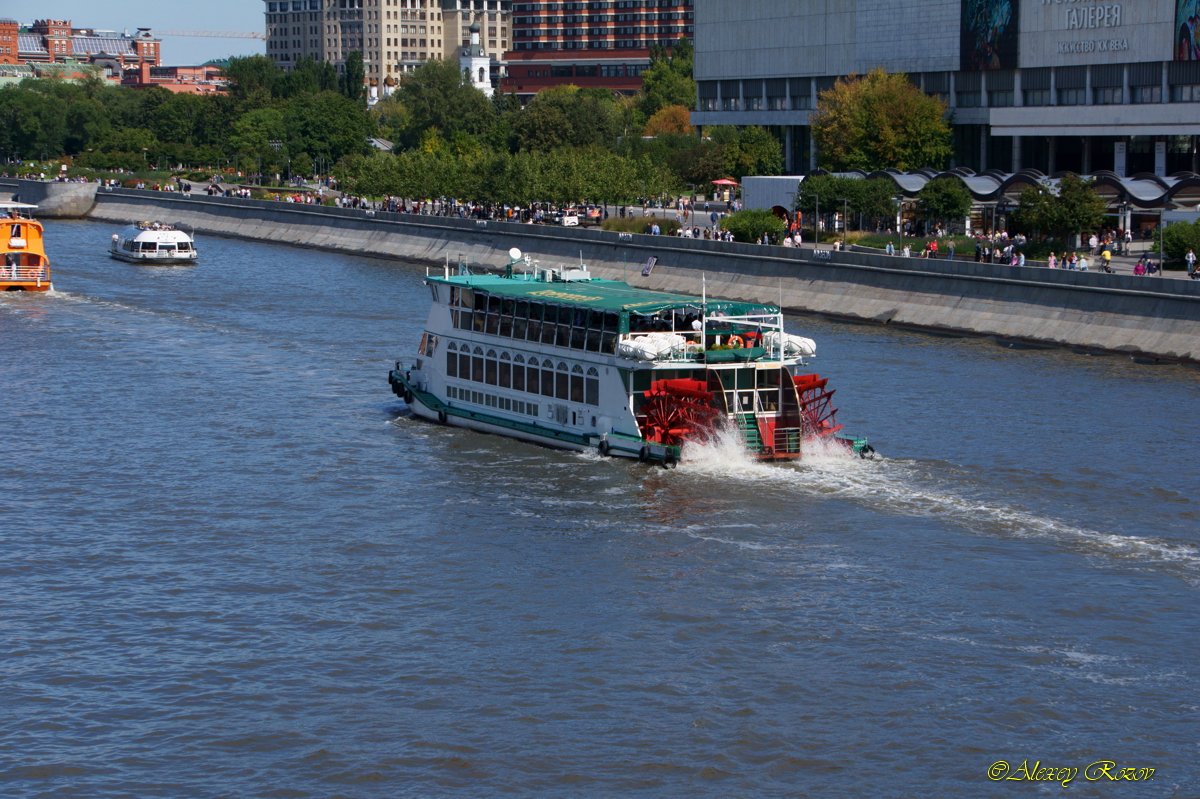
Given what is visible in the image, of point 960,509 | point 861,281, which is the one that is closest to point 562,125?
point 861,281

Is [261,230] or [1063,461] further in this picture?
[261,230]

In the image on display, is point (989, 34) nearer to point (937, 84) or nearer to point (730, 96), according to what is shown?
point (937, 84)

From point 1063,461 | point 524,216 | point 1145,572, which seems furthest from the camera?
point 524,216

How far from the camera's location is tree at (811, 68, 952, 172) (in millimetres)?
127250

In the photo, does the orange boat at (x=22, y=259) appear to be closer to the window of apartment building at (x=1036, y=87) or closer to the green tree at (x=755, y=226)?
the green tree at (x=755, y=226)

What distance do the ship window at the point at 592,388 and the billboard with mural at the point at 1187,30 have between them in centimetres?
7465

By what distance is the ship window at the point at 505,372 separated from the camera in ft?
176

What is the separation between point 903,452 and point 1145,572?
1244 cm

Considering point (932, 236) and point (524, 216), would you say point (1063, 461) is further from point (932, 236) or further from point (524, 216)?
point (524, 216)

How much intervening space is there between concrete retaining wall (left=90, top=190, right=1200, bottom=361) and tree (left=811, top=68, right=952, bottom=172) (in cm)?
2686

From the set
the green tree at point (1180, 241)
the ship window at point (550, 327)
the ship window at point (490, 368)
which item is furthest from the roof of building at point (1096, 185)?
the ship window at point (550, 327)

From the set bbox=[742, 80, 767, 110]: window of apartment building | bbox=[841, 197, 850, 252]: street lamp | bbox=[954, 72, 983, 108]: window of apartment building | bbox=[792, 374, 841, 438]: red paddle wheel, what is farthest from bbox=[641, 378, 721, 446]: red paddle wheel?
bbox=[742, 80, 767, 110]: window of apartment building

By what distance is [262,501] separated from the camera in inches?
1779

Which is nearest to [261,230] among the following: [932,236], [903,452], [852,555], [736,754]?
[932,236]
